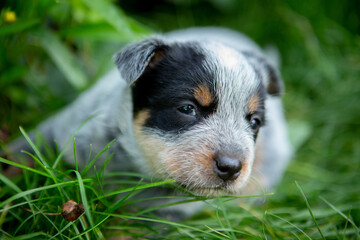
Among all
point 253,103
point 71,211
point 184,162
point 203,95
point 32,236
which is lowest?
point 32,236

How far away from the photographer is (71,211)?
2.53 metres

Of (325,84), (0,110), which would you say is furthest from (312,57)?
(0,110)

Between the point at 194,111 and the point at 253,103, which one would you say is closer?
Answer: the point at 194,111

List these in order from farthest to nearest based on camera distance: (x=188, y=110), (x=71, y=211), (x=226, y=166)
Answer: (x=188, y=110) < (x=226, y=166) < (x=71, y=211)

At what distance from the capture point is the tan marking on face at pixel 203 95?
2.88 m

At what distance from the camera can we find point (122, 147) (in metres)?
3.30

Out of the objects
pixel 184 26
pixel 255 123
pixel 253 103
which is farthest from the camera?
pixel 184 26

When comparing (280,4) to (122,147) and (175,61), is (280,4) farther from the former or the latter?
(122,147)

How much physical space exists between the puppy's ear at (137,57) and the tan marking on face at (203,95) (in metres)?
0.48

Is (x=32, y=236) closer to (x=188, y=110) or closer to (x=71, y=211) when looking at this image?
(x=71, y=211)

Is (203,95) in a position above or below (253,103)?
above

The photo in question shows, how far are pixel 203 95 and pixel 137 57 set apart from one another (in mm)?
624

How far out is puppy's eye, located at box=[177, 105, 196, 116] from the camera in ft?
9.59

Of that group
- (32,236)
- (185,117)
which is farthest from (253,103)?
(32,236)
